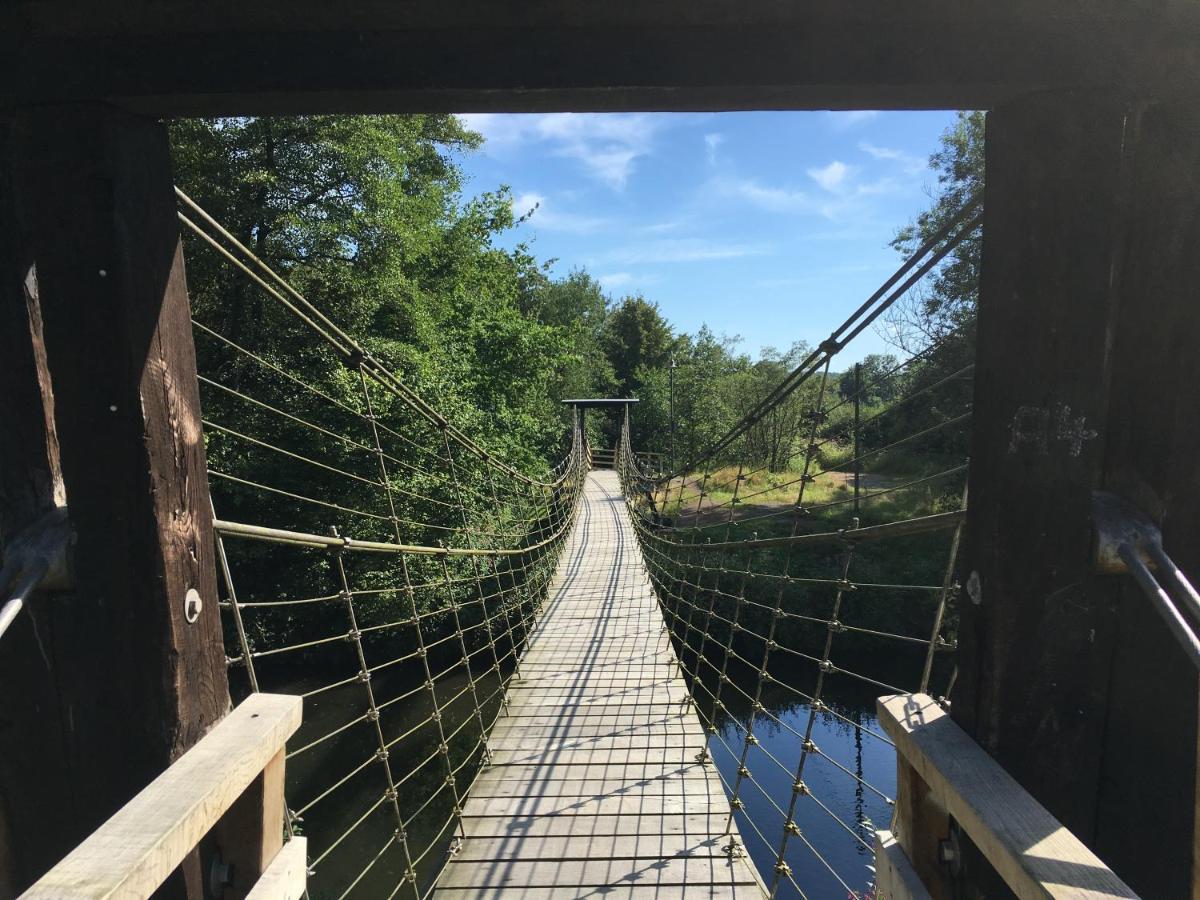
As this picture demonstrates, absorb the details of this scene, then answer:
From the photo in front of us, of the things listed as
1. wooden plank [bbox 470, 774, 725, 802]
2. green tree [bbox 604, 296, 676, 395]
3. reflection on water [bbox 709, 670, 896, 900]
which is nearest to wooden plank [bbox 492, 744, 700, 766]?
wooden plank [bbox 470, 774, 725, 802]

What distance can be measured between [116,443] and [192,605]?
0.70ft

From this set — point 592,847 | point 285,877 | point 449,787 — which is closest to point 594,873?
point 592,847

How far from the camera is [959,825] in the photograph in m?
0.81

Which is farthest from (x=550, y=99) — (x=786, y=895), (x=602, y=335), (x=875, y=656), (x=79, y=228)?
(x=602, y=335)

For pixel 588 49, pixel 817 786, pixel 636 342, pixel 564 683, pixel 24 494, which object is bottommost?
pixel 817 786

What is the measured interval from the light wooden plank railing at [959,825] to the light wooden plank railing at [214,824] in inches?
29.0

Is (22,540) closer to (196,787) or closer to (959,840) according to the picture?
(196,787)

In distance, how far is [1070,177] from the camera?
746 mm

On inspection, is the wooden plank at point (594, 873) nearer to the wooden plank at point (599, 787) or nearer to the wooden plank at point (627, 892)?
the wooden plank at point (627, 892)

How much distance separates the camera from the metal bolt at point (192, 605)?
2.81 ft

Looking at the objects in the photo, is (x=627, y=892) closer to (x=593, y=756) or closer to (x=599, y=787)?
(x=599, y=787)

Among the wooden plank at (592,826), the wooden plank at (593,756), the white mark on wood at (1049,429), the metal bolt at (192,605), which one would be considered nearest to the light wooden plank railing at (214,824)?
the metal bolt at (192,605)

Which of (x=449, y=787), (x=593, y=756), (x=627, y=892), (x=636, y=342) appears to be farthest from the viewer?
(x=636, y=342)

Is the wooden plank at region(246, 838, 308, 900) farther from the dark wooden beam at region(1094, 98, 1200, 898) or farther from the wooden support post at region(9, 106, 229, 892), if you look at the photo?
the dark wooden beam at region(1094, 98, 1200, 898)
